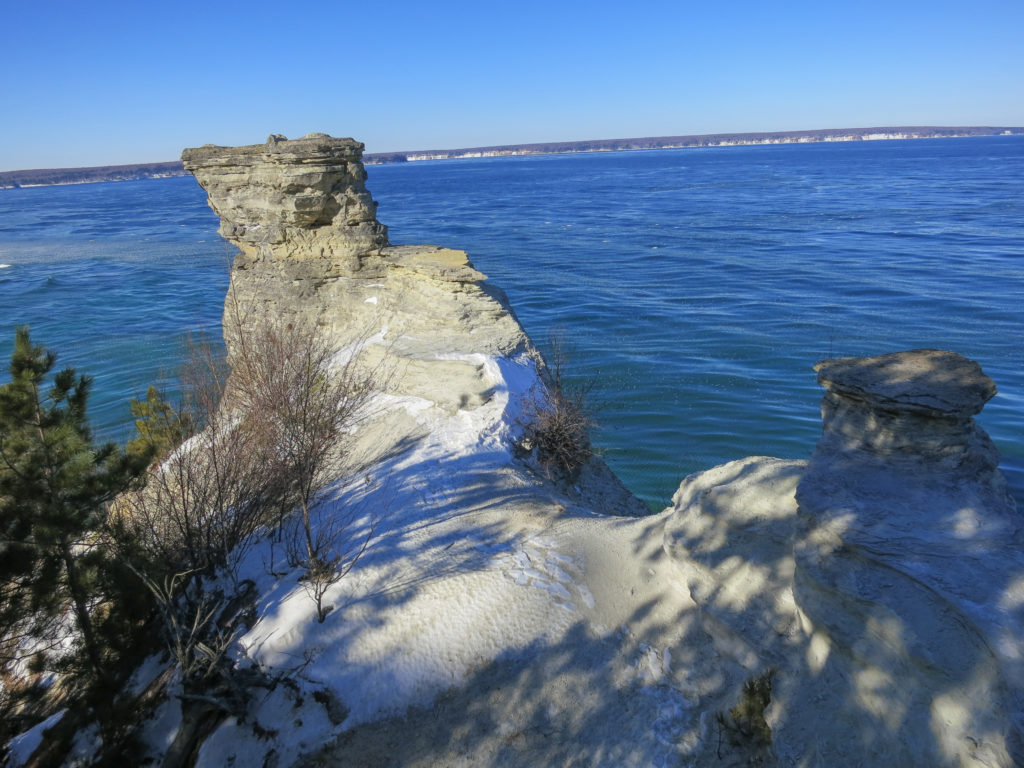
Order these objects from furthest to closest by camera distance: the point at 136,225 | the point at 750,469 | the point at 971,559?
1. the point at 136,225
2. the point at 750,469
3. the point at 971,559

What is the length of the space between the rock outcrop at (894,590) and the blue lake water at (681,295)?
13.1m

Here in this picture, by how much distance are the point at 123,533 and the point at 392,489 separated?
15.1 feet

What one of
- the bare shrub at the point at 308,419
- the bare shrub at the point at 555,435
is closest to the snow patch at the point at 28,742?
the bare shrub at the point at 308,419

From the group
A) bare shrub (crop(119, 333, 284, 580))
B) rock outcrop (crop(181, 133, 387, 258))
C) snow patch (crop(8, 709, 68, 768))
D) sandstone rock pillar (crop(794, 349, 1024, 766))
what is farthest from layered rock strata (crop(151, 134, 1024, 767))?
rock outcrop (crop(181, 133, 387, 258))

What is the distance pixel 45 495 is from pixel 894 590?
864 centimetres

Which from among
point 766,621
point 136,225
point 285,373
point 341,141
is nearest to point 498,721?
point 766,621

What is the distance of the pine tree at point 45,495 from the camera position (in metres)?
7.01

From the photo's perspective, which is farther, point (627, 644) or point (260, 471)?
point (260, 471)

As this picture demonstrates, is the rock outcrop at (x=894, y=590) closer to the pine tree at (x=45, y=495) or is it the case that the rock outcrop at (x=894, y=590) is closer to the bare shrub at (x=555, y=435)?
the bare shrub at (x=555, y=435)

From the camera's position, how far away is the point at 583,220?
244 ft

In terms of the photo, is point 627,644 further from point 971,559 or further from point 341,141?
point 341,141

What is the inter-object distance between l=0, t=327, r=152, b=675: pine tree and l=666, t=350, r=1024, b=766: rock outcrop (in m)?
7.33

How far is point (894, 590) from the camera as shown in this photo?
5961mm

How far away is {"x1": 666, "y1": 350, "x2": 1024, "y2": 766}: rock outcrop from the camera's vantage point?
215 inches
